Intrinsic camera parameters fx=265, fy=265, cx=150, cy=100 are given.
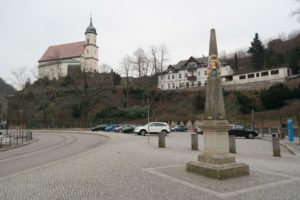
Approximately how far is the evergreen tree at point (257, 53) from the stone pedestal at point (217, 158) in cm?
7117

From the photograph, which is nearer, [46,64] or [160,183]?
[160,183]

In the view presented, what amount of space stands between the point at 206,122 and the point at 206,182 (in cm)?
218

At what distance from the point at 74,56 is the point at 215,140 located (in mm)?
102647

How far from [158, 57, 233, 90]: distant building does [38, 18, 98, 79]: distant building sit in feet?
95.5

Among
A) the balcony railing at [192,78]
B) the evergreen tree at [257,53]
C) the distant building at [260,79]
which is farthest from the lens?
the balcony railing at [192,78]

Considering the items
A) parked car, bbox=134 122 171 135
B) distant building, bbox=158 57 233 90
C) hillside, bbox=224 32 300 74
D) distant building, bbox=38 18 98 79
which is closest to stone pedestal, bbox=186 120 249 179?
parked car, bbox=134 122 171 135

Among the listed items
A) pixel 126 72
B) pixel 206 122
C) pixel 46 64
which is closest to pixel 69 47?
pixel 46 64

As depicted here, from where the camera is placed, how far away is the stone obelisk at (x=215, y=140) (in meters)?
8.38

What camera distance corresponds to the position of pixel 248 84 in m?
64.2

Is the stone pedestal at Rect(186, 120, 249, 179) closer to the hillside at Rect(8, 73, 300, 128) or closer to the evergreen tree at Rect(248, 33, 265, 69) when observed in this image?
the hillside at Rect(8, 73, 300, 128)

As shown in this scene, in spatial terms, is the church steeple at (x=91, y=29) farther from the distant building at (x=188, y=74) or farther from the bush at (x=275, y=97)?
the bush at (x=275, y=97)

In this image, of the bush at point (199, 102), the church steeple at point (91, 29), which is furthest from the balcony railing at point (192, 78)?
the church steeple at point (91, 29)

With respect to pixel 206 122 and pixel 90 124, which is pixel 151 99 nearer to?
pixel 90 124

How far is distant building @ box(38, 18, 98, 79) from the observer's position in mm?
100531
